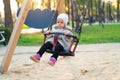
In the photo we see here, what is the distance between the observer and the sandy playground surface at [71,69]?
31.3 ft

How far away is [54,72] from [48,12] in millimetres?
10400

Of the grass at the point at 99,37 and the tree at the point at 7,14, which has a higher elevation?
the tree at the point at 7,14

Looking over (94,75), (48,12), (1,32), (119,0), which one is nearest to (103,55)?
(94,75)

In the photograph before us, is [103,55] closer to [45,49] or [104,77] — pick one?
[104,77]

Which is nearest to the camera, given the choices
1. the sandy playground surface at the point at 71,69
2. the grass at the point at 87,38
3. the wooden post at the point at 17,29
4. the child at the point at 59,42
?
the child at the point at 59,42

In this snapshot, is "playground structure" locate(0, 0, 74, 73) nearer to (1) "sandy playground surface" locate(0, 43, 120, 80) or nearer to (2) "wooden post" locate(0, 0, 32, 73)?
(2) "wooden post" locate(0, 0, 32, 73)

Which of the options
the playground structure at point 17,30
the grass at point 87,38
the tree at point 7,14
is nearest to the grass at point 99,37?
the grass at point 87,38

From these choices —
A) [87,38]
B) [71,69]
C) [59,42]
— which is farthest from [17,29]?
[87,38]

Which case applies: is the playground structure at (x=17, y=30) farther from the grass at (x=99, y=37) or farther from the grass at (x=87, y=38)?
the grass at (x=99, y=37)

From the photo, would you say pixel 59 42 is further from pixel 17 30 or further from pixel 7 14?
pixel 7 14

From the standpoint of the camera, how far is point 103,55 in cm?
1335

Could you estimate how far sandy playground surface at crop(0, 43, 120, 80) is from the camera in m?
9.55

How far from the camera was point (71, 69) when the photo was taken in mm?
10719

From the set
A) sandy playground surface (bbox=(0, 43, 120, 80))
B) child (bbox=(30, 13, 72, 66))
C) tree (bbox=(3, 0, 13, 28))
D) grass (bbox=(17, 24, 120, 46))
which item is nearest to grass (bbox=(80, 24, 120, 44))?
grass (bbox=(17, 24, 120, 46))
